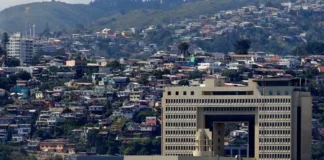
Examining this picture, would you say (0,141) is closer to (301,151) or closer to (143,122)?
(143,122)

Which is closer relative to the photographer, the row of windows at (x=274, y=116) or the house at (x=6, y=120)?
the row of windows at (x=274, y=116)

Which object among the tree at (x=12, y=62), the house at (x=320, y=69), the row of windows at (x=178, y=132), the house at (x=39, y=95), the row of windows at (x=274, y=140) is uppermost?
the row of windows at (x=178, y=132)

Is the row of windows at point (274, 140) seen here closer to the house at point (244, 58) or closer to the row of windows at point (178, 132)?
the row of windows at point (178, 132)

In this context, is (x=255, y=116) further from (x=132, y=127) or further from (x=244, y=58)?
(x=244, y=58)

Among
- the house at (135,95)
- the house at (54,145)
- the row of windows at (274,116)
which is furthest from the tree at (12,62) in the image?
the row of windows at (274,116)

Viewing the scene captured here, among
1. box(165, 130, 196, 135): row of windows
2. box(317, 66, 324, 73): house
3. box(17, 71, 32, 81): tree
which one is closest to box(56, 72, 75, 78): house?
box(17, 71, 32, 81): tree

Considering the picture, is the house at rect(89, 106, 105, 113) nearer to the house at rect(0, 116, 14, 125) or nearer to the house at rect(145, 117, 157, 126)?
the house at rect(0, 116, 14, 125)

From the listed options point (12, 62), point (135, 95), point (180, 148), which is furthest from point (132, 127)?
point (180, 148)

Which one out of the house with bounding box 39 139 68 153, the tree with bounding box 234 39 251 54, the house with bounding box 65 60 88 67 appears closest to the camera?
the house with bounding box 39 139 68 153

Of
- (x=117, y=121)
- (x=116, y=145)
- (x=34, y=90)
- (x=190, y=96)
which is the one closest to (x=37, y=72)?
(x=34, y=90)
